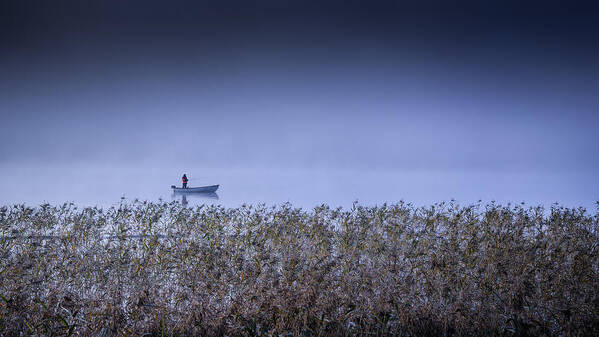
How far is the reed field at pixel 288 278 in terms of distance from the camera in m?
3.42

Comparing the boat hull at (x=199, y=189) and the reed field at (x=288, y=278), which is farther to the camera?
the boat hull at (x=199, y=189)

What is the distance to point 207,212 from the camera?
6.50 m

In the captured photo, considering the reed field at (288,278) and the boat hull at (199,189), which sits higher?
the boat hull at (199,189)

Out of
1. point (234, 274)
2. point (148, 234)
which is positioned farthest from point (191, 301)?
point (148, 234)

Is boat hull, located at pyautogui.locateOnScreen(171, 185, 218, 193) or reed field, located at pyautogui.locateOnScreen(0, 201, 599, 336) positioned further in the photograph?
boat hull, located at pyautogui.locateOnScreen(171, 185, 218, 193)

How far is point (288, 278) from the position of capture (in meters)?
3.82

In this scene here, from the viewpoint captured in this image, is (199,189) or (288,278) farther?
(199,189)

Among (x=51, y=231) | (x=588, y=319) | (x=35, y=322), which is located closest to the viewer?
(x=35, y=322)

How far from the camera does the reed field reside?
3.42 metres

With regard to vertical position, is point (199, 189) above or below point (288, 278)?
above

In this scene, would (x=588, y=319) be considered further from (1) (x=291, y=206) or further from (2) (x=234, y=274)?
(1) (x=291, y=206)

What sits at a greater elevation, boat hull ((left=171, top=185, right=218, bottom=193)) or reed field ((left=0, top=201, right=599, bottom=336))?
boat hull ((left=171, top=185, right=218, bottom=193))

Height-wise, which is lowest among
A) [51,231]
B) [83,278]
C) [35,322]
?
[35,322]

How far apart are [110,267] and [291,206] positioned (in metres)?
3.41
